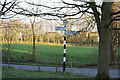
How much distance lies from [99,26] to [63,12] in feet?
5.41

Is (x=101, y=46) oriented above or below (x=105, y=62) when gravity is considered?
above

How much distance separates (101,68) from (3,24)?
815cm

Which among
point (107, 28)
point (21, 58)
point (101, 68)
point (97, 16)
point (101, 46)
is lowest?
point (21, 58)

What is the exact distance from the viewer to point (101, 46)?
5191 millimetres

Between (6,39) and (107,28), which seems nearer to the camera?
(107,28)

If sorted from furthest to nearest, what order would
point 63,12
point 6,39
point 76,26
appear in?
point 6,39, point 76,26, point 63,12

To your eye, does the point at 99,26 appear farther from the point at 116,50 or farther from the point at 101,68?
the point at 116,50

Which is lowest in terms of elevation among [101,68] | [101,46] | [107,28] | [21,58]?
[21,58]

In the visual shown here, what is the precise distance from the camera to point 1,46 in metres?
13.7

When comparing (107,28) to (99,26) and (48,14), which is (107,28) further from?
(48,14)

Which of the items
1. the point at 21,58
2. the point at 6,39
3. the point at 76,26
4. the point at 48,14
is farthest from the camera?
the point at 21,58

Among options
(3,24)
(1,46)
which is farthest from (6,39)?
(3,24)

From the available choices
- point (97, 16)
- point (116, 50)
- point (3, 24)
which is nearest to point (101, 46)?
point (97, 16)

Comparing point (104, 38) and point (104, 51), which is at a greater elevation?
point (104, 38)
